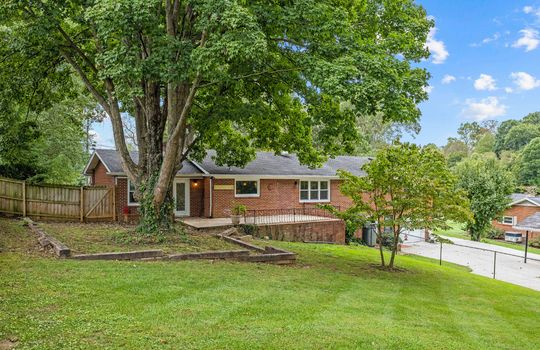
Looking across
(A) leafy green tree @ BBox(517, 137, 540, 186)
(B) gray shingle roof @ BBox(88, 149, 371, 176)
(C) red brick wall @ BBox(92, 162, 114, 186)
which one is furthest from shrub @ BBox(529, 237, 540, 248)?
(C) red brick wall @ BBox(92, 162, 114, 186)

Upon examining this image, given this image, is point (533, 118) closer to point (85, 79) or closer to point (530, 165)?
point (530, 165)

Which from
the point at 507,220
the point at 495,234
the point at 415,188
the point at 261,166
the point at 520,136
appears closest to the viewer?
the point at 415,188

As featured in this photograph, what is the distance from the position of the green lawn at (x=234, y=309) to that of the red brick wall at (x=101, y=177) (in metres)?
10.9

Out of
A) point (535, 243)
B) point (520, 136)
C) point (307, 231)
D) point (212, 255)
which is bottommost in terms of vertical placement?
point (535, 243)

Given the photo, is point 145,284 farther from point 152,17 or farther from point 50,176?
point 50,176

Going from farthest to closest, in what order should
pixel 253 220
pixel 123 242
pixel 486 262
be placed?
1. pixel 486 262
2. pixel 253 220
3. pixel 123 242

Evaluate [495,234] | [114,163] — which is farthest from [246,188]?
[495,234]

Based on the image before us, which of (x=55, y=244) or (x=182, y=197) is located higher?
(x=182, y=197)

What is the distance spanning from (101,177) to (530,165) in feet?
184

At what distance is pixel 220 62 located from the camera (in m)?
10.1

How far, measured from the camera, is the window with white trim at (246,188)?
22.8m

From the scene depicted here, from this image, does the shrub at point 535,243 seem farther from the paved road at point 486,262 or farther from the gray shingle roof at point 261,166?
the gray shingle roof at point 261,166

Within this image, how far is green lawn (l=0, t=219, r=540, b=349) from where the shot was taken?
195 inches

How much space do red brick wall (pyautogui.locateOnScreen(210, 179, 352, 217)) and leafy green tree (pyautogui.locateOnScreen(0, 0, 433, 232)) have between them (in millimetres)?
4235
